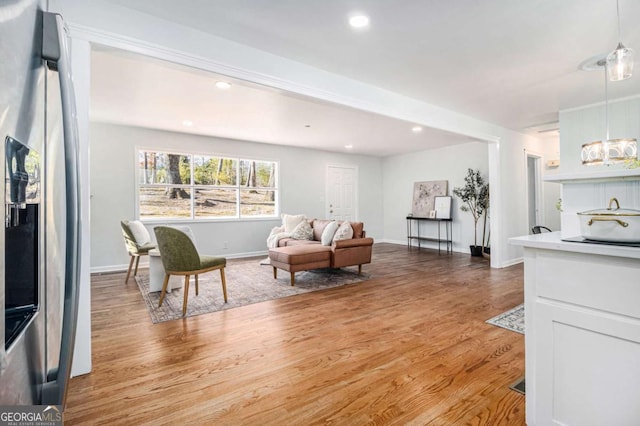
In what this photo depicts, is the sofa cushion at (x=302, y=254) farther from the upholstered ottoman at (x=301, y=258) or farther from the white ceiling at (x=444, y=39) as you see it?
the white ceiling at (x=444, y=39)

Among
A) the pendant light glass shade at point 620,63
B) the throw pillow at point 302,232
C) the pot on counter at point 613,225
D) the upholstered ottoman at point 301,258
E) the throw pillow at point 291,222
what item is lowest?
the upholstered ottoman at point 301,258

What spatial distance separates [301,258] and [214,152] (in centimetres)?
328

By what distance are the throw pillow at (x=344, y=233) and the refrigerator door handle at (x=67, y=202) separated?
409 centimetres

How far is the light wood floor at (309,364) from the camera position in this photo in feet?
5.48

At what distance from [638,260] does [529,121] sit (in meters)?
4.86

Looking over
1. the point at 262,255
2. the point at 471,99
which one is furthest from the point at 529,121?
the point at 262,255

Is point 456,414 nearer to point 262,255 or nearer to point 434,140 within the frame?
point 262,255

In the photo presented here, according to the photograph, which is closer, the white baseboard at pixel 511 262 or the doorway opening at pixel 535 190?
the white baseboard at pixel 511 262

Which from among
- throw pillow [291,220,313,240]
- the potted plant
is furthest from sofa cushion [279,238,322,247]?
the potted plant

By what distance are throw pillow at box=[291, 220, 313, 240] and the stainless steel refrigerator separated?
4.97 metres

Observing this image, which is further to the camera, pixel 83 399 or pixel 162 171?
pixel 162 171

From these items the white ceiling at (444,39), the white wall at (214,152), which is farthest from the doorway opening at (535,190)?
the white wall at (214,152)

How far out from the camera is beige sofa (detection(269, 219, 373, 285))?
4258 millimetres

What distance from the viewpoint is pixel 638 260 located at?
1.17 m
